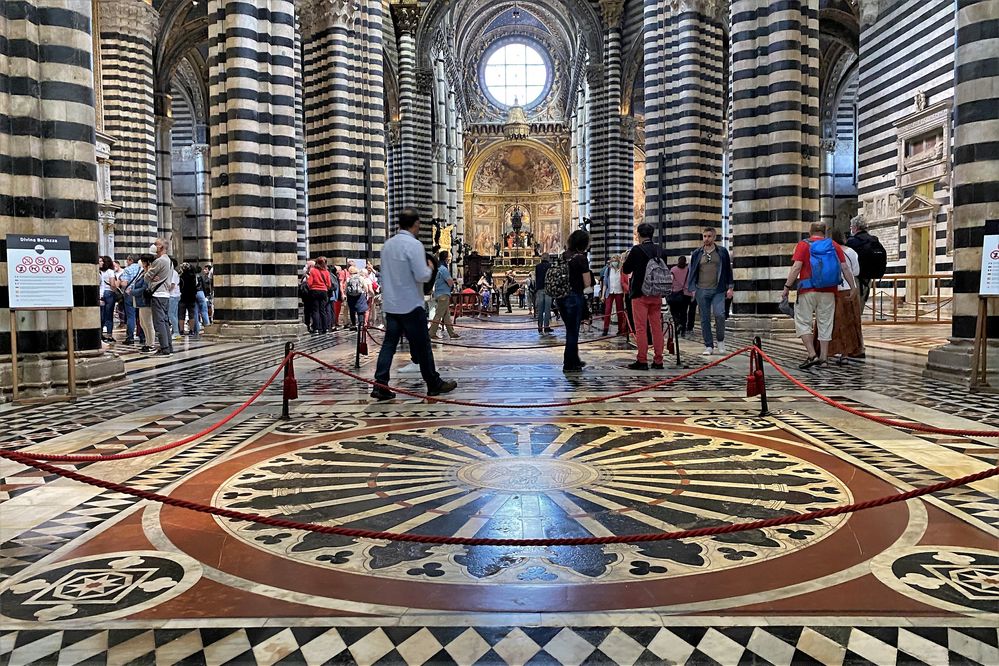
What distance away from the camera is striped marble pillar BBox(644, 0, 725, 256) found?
68.8 ft

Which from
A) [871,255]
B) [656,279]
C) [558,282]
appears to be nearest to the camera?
[656,279]

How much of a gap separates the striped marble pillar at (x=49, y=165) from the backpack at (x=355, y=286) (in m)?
7.84

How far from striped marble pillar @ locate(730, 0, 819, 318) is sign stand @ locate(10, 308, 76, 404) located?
12146mm

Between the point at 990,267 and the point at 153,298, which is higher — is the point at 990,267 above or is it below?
above

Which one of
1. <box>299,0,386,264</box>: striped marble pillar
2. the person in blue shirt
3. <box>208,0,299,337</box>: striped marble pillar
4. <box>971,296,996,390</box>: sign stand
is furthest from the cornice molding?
<box>971,296,996,390</box>: sign stand

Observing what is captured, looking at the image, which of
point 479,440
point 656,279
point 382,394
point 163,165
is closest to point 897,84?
point 656,279

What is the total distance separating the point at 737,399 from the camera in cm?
720

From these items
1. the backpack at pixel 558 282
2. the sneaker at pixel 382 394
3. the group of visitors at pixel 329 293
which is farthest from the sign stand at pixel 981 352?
the group of visitors at pixel 329 293

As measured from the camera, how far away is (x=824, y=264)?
919 cm

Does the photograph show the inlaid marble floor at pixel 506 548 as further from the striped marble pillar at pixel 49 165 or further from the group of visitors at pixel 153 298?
the group of visitors at pixel 153 298

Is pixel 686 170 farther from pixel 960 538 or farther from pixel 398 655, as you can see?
pixel 398 655

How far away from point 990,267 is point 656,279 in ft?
11.1

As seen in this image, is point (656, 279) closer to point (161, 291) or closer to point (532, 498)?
point (532, 498)

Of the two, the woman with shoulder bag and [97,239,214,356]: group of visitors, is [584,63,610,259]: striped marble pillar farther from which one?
the woman with shoulder bag
